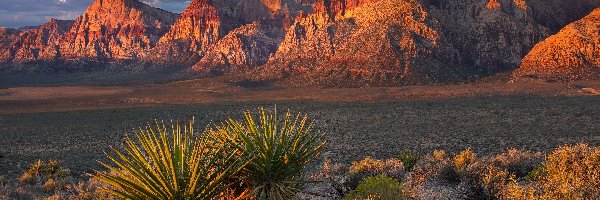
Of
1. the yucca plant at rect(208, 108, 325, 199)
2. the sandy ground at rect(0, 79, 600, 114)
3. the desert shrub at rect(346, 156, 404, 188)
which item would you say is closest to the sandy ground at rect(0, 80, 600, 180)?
the sandy ground at rect(0, 79, 600, 114)

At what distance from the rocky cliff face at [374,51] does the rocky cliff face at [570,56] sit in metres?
14.9

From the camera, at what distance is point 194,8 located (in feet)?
566

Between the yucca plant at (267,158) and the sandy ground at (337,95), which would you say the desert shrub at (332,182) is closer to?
the yucca plant at (267,158)

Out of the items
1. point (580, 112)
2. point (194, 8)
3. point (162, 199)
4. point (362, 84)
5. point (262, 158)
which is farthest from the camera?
point (194, 8)

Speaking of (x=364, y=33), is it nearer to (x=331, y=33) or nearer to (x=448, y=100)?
(x=331, y=33)

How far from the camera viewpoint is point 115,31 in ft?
612

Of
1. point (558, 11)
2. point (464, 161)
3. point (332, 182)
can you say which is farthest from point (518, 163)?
point (558, 11)

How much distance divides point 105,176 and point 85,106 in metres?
67.3

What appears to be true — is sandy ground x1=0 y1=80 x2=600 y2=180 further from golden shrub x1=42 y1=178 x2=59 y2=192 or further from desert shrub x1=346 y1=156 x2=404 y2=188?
desert shrub x1=346 y1=156 x2=404 y2=188

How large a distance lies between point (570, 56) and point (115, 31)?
162329mm

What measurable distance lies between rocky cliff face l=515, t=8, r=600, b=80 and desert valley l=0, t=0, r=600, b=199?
1.05ft

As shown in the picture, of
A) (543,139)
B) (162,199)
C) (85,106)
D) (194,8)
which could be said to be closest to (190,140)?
(162,199)

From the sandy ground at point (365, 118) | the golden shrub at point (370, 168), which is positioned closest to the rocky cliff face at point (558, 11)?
the sandy ground at point (365, 118)

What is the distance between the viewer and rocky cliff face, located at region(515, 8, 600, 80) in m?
79.1
